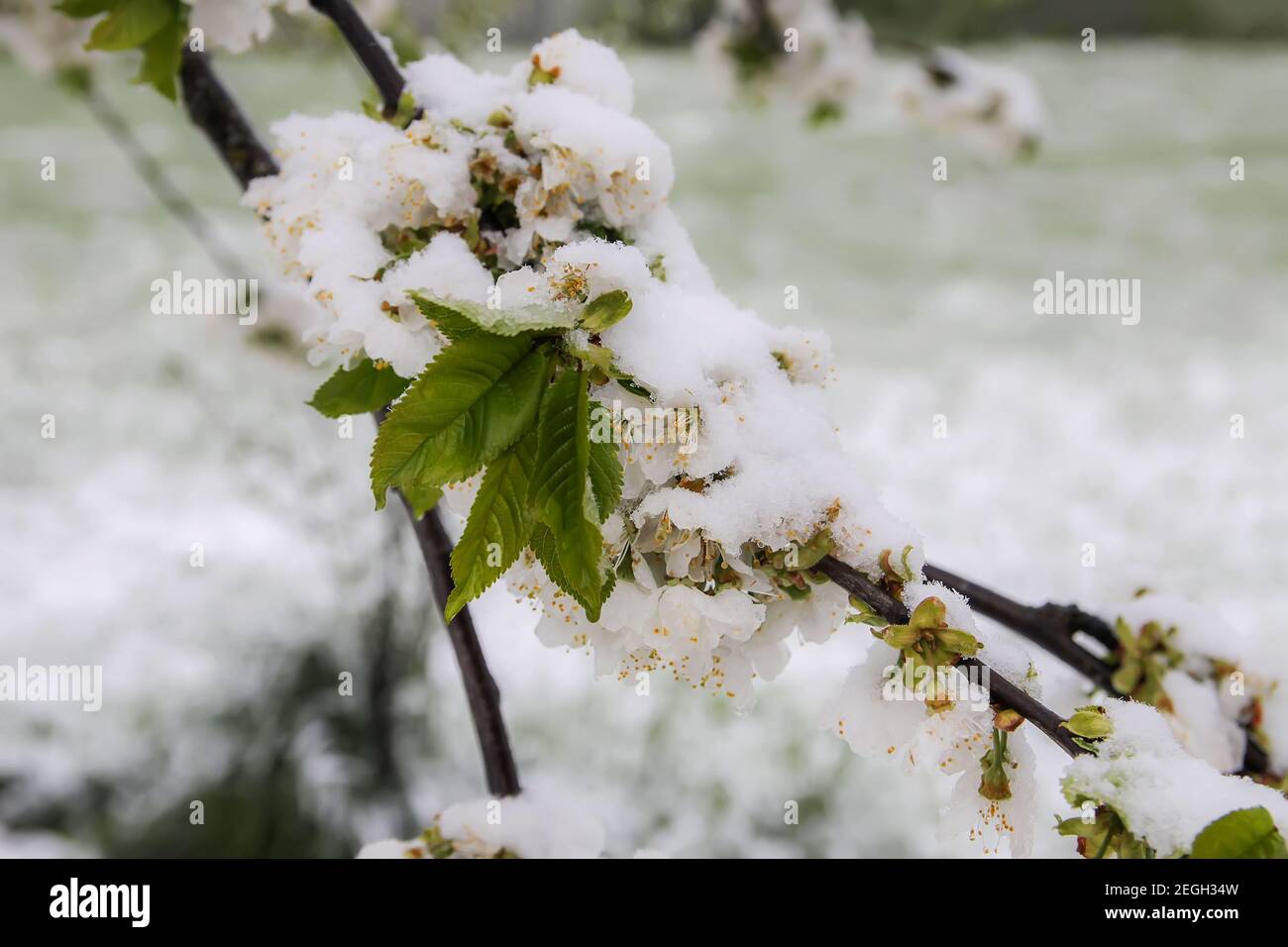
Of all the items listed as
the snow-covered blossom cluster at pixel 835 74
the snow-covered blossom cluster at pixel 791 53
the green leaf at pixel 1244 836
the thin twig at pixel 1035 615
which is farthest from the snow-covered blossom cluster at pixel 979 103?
the green leaf at pixel 1244 836

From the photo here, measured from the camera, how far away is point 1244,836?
0.93 feet

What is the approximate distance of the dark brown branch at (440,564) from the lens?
20.3 inches

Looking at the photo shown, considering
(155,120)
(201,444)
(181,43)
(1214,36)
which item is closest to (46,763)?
(201,444)

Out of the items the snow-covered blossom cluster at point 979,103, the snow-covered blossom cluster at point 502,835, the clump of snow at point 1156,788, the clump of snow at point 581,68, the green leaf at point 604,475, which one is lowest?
the snow-covered blossom cluster at point 502,835

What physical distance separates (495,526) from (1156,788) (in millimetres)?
227

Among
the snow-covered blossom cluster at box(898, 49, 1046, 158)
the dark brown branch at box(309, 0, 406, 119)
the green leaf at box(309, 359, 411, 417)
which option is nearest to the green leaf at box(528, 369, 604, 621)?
the green leaf at box(309, 359, 411, 417)

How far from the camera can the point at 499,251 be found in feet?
1.34

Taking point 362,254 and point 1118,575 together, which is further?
point 1118,575

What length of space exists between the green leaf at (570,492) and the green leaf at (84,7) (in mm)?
352

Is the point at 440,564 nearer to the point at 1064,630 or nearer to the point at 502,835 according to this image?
the point at 502,835

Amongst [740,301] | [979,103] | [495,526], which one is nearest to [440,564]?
[495,526]

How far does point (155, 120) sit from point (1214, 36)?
5.23 meters

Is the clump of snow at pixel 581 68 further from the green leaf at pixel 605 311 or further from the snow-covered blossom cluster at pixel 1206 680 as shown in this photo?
the snow-covered blossom cluster at pixel 1206 680
